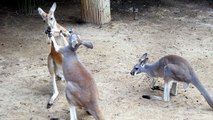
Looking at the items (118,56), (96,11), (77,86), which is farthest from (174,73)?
(96,11)

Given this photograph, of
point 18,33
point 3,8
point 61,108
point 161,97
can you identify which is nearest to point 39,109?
point 61,108

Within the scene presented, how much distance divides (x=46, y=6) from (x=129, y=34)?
2366 millimetres

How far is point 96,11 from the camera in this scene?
27.4 feet

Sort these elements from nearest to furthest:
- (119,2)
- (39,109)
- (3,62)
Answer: (39,109) → (3,62) → (119,2)

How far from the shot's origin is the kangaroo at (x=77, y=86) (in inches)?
185

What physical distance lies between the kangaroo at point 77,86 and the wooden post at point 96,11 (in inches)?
128

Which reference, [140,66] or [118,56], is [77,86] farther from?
[118,56]

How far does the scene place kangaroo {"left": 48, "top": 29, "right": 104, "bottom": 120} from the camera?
4.70m

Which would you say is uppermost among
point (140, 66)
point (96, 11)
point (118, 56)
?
point (96, 11)

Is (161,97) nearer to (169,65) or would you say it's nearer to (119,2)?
(169,65)

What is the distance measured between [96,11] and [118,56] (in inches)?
66.5

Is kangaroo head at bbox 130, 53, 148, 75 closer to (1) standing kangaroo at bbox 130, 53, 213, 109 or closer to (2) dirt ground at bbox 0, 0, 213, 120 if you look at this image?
(1) standing kangaroo at bbox 130, 53, 213, 109

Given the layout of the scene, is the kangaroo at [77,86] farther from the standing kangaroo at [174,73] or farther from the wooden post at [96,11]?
the wooden post at [96,11]

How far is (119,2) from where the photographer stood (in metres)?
9.77
